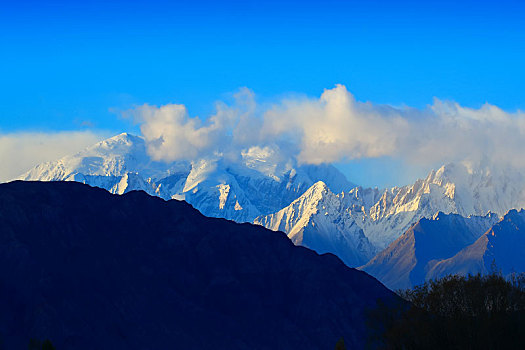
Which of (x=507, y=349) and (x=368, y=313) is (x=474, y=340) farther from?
(x=368, y=313)

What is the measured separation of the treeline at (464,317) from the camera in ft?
458

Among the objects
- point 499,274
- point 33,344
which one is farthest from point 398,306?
point 33,344

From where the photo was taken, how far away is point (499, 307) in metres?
148

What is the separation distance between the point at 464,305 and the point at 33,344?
9183 centimetres

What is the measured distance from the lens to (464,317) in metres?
145

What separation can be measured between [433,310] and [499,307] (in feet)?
33.1

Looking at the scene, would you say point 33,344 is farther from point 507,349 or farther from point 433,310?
point 507,349

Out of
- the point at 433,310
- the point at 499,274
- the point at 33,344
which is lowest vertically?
the point at 33,344

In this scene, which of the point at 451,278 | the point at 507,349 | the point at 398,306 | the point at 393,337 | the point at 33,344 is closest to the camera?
the point at 507,349

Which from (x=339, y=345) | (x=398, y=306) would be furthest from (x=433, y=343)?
(x=398, y=306)

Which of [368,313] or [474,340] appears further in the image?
[368,313]

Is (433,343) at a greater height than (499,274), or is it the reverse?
(499,274)

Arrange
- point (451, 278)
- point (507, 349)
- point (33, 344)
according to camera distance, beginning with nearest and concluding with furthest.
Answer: point (507, 349) < point (451, 278) < point (33, 344)

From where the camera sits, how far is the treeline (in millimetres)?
139500
